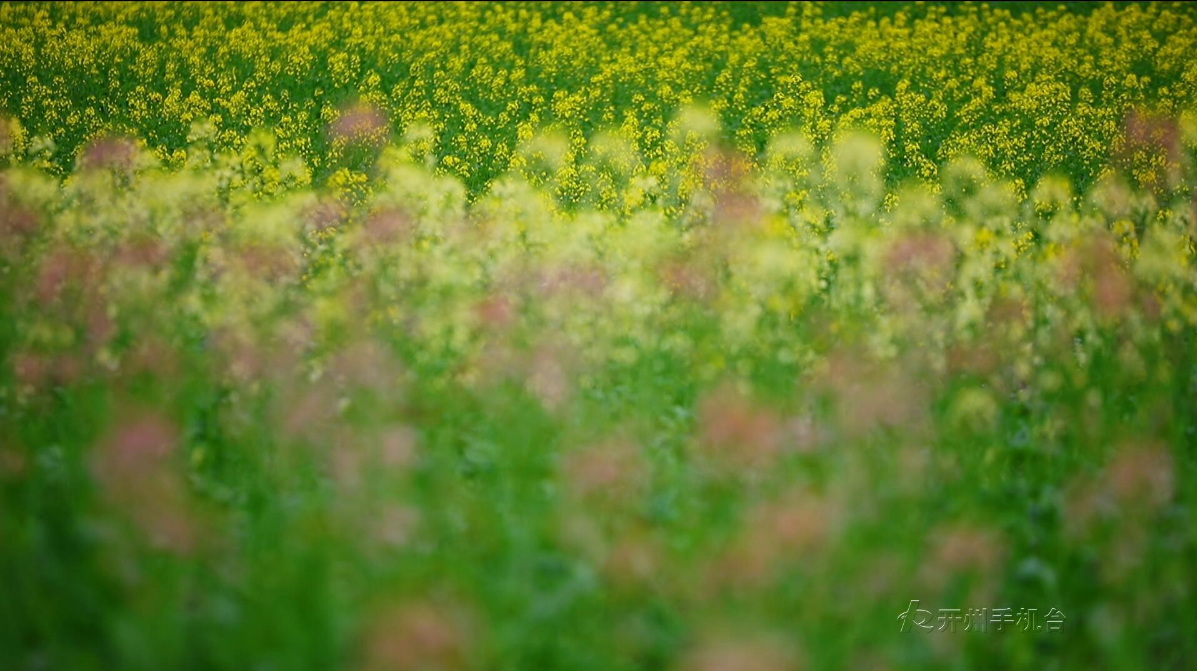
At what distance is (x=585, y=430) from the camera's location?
5.37 meters

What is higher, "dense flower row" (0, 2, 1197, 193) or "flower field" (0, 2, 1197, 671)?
"dense flower row" (0, 2, 1197, 193)

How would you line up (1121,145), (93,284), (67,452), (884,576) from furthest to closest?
1. (1121,145)
2. (93,284)
3. (67,452)
4. (884,576)

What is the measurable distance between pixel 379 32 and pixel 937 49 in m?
9.10

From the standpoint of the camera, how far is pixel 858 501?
4.52 metres

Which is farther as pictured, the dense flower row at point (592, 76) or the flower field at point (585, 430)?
the dense flower row at point (592, 76)

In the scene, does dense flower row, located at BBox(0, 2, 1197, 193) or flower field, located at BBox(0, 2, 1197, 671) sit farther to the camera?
dense flower row, located at BBox(0, 2, 1197, 193)

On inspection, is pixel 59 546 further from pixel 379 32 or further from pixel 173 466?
pixel 379 32

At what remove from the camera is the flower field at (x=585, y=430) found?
4086 mm

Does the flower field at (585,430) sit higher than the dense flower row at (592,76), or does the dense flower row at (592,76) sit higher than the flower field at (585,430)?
the dense flower row at (592,76)

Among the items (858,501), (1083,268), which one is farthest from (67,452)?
(1083,268)

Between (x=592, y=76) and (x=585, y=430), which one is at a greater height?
(x=592, y=76)

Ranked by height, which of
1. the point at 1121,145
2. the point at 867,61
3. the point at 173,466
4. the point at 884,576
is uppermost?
the point at 867,61

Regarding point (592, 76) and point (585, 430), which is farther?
point (592, 76)

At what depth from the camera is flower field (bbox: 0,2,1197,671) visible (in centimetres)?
409
